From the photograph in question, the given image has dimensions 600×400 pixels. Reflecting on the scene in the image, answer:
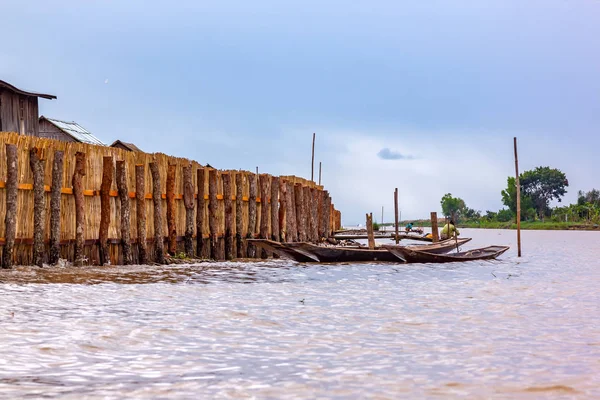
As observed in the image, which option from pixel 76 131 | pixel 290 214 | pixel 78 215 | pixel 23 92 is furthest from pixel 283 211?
pixel 76 131

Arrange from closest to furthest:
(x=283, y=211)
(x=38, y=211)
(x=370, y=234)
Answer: (x=38, y=211)
(x=370, y=234)
(x=283, y=211)

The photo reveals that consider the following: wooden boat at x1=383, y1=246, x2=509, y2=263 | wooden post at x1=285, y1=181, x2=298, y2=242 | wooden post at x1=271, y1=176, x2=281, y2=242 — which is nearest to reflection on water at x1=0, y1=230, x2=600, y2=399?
wooden boat at x1=383, y1=246, x2=509, y2=263

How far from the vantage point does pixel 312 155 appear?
43469 mm

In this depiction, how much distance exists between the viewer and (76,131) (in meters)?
39.0

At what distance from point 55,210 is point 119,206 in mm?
2256

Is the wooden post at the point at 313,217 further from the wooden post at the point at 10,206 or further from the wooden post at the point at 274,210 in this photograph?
the wooden post at the point at 10,206

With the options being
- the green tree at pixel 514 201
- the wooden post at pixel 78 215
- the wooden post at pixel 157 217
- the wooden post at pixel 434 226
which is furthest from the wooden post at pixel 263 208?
the green tree at pixel 514 201

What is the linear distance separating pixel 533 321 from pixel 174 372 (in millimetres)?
6309

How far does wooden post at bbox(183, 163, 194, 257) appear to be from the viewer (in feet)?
66.7

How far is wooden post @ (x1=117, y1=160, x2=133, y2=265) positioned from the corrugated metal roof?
66.4ft

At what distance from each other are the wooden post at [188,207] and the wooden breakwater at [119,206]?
31mm

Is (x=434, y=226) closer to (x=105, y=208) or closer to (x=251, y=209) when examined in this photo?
(x=251, y=209)

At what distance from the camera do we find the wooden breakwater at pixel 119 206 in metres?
15.6

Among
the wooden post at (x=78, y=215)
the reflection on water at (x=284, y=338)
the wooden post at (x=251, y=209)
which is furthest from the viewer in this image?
the wooden post at (x=251, y=209)
